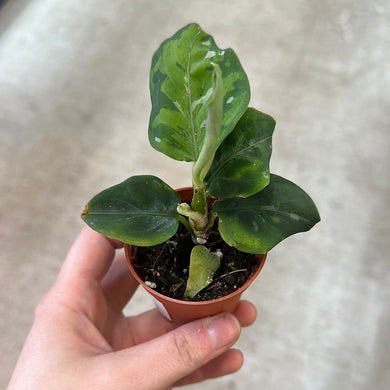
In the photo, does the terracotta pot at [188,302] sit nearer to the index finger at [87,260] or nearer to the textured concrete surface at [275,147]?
the index finger at [87,260]

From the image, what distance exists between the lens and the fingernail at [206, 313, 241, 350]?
0.79 meters

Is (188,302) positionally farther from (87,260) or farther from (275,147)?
(275,147)

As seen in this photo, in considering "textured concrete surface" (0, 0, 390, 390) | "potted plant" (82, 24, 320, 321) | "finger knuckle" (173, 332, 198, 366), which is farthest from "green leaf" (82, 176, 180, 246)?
"textured concrete surface" (0, 0, 390, 390)

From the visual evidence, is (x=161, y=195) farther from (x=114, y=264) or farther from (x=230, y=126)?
(x=114, y=264)

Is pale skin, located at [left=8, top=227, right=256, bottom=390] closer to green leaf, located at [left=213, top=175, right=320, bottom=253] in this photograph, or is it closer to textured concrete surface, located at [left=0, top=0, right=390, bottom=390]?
green leaf, located at [left=213, top=175, right=320, bottom=253]

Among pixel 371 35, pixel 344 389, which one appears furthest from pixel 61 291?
pixel 371 35

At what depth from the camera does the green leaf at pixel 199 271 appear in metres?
0.69

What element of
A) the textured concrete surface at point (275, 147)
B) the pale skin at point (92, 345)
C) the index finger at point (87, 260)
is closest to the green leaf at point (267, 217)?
the pale skin at point (92, 345)

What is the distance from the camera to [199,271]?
69cm

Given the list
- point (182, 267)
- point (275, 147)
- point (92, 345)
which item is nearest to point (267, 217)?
point (182, 267)

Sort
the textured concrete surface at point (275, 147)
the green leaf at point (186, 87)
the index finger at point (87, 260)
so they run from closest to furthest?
the green leaf at point (186, 87)
the index finger at point (87, 260)
the textured concrete surface at point (275, 147)

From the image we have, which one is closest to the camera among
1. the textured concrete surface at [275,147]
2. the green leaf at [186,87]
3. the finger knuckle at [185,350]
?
the green leaf at [186,87]

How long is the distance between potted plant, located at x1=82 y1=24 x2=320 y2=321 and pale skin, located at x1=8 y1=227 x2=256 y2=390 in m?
0.09

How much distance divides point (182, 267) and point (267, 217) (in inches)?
7.8
